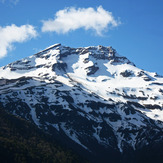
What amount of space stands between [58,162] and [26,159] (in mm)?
17148

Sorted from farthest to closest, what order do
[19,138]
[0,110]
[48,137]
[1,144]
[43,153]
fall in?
[0,110]
[48,137]
[19,138]
[43,153]
[1,144]

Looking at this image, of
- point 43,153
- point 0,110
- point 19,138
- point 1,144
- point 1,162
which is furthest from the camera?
point 0,110

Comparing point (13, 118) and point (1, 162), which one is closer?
point (1, 162)

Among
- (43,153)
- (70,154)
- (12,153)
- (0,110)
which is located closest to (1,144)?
(12,153)

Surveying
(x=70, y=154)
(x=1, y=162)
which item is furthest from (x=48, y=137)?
(x=1, y=162)

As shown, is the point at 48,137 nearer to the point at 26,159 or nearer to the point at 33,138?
the point at 33,138

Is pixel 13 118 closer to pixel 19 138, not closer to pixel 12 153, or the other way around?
pixel 19 138

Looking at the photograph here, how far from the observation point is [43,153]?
158000 mm

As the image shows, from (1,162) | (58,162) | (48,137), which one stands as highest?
(48,137)

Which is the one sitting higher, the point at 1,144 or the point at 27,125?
the point at 27,125

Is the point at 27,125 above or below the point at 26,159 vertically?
above

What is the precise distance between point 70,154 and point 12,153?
33.8m

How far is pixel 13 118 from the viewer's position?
193 meters

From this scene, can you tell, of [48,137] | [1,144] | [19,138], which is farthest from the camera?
[48,137]
